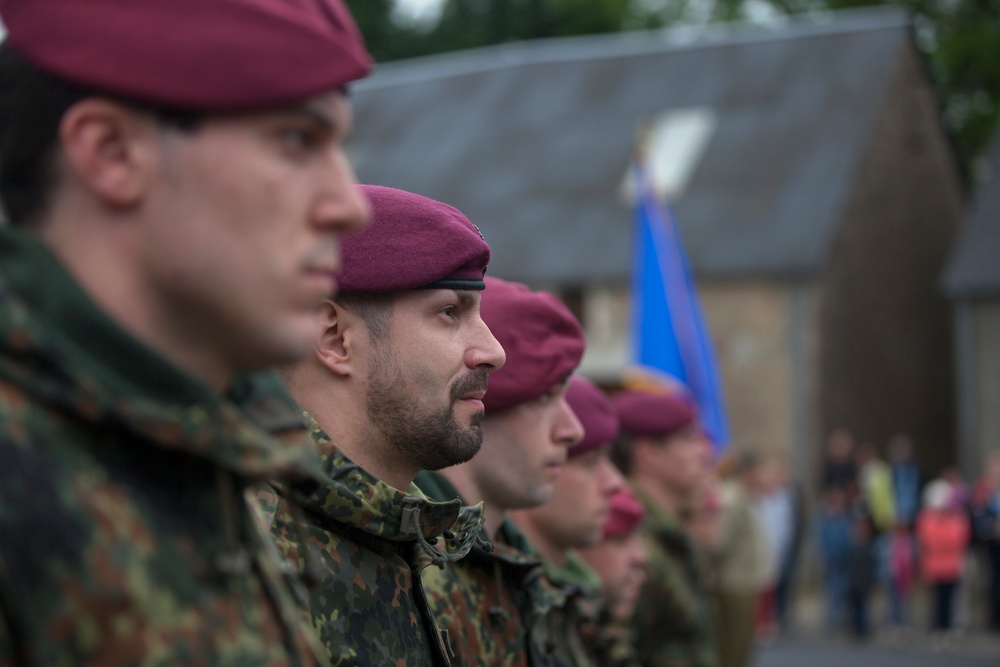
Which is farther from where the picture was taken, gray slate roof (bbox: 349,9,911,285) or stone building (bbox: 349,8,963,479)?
gray slate roof (bbox: 349,9,911,285)

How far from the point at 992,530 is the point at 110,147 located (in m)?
16.7

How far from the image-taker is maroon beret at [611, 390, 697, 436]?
25.0ft

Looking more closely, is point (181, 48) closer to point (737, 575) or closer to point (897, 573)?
point (737, 575)

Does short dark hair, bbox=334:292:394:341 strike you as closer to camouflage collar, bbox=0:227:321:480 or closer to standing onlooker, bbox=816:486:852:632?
camouflage collar, bbox=0:227:321:480

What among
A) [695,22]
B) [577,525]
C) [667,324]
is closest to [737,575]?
[667,324]

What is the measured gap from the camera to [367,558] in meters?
2.64

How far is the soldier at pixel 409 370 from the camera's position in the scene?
8.99 ft

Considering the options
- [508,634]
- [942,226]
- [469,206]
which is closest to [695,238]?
[469,206]

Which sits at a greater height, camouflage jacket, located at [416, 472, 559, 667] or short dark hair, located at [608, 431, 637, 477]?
camouflage jacket, located at [416, 472, 559, 667]

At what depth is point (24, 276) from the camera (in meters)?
1.48

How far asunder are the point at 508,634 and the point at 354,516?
877 millimetres

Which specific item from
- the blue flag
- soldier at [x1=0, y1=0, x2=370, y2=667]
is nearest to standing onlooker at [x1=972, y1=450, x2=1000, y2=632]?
the blue flag

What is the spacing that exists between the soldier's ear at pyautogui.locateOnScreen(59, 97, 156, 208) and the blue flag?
8.90m

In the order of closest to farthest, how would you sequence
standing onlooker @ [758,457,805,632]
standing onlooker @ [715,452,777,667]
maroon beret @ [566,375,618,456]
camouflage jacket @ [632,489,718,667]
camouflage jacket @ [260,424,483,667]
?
camouflage jacket @ [260,424,483,667] < maroon beret @ [566,375,618,456] < camouflage jacket @ [632,489,718,667] < standing onlooker @ [715,452,777,667] < standing onlooker @ [758,457,805,632]
